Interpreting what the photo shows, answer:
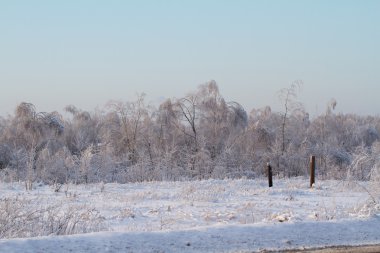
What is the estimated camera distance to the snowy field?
8.03 meters

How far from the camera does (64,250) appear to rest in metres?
7.51

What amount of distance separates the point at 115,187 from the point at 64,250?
1504 cm

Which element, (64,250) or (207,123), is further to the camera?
(207,123)

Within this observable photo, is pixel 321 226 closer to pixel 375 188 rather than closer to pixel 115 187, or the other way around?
pixel 375 188

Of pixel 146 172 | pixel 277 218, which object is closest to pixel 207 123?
pixel 146 172

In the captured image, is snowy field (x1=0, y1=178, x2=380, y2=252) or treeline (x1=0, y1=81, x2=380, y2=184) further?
treeline (x1=0, y1=81, x2=380, y2=184)

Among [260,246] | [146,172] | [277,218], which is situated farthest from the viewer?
[146,172]

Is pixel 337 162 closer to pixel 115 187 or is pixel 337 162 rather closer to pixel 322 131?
pixel 322 131

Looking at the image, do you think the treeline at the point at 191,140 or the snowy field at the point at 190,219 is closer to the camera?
the snowy field at the point at 190,219

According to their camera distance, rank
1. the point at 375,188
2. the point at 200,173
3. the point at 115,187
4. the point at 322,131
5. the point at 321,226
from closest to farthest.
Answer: the point at 321,226 < the point at 375,188 < the point at 115,187 < the point at 200,173 < the point at 322,131

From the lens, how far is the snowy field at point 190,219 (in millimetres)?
8031

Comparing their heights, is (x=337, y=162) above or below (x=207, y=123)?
below

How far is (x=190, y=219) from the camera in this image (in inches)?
516

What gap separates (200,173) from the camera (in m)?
41.0
